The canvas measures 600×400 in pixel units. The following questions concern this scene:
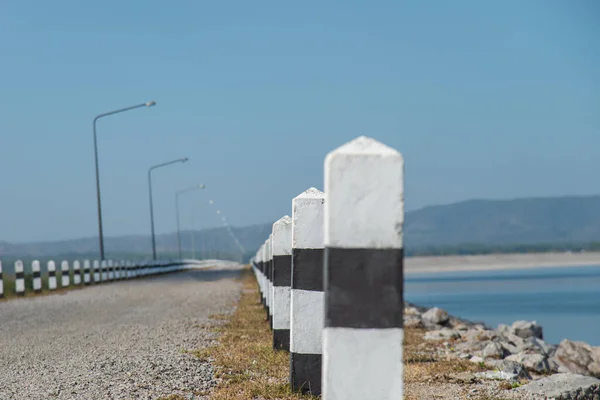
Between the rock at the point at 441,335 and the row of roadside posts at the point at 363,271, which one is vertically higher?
the row of roadside posts at the point at 363,271

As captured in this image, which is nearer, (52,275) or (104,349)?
(104,349)

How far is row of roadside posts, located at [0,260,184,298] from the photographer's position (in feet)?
80.3

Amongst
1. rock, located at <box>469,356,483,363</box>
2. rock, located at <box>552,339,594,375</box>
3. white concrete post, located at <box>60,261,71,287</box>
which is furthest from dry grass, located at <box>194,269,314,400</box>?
white concrete post, located at <box>60,261,71,287</box>

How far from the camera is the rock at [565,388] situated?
25.1 feet

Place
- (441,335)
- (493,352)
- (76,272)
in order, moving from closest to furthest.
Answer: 1. (493,352)
2. (441,335)
3. (76,272)

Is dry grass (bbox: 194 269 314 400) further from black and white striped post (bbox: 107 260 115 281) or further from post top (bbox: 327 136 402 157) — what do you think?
black and white striped post (bbox: 107 260 115 281)

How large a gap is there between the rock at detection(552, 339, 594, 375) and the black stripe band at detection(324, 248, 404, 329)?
13513 mm

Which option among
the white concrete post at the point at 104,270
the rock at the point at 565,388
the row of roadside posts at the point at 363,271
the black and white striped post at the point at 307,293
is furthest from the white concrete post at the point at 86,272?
the row of roadside posts at the point at 363,271

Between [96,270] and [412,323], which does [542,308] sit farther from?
[412,323]

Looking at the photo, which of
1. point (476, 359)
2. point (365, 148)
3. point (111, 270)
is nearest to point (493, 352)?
point (476, 359)

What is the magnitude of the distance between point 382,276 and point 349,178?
16.4 inches

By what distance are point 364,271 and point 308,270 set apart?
8.43 ft

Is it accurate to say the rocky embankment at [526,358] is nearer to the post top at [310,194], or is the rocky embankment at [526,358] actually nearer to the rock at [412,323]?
the rock at [412,323]

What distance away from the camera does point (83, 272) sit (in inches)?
1236
